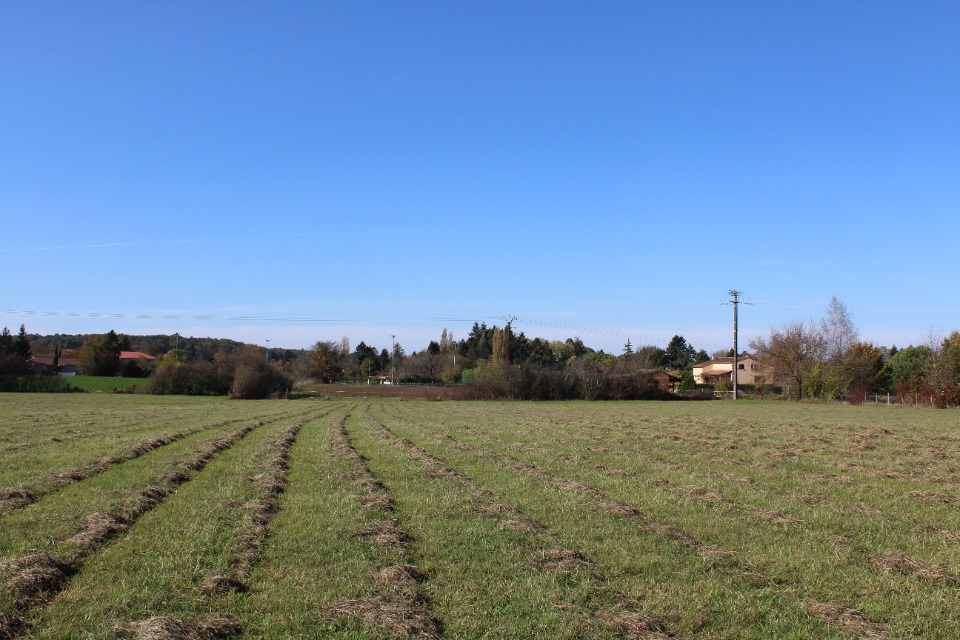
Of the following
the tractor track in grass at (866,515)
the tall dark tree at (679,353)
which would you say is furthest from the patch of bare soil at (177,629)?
the tall dark tree at (679,353)

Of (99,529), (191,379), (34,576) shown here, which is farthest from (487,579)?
(191,379)

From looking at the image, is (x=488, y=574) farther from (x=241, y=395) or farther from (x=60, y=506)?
(x=241, y=395)

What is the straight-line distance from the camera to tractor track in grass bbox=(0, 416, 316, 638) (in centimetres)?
648

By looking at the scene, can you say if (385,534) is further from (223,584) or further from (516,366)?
(516,366)

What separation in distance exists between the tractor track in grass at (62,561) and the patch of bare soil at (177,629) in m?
0.97

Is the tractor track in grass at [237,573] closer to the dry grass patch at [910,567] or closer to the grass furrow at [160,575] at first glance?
the grass furrow at [160,575]

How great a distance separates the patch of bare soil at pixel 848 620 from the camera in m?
6.14

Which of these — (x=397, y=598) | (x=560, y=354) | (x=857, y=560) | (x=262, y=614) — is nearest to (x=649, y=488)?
(x=857, y=560)

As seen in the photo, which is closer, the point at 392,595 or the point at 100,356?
the point at 392,595

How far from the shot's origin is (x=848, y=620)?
6.45m

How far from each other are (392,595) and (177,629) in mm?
1990

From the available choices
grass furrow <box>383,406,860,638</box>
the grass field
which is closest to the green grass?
the grass field

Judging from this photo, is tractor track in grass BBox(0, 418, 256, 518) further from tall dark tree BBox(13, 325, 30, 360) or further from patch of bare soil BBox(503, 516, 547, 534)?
tall dark tree BBox(13, 325, 30, 360)

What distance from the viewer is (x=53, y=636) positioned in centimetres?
581
